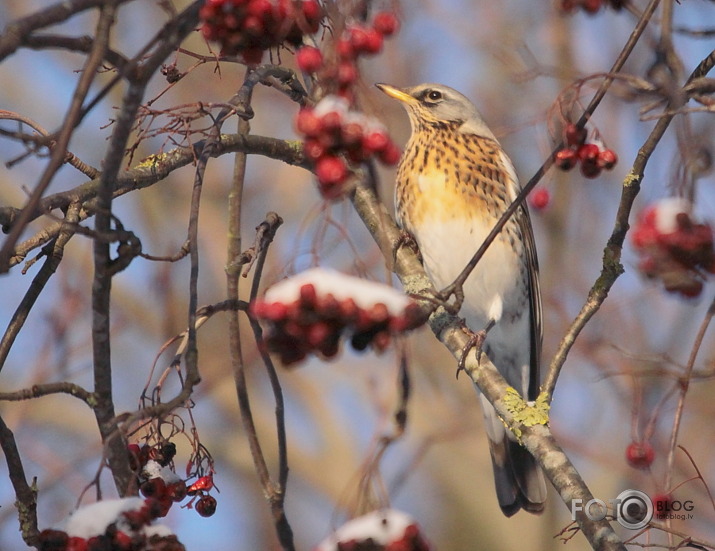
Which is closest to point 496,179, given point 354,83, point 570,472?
point 570,472

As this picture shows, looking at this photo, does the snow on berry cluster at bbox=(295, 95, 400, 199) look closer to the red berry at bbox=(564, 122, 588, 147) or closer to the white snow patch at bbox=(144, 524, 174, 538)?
the white snow patch at bbox=(144, 524, 174, 538)

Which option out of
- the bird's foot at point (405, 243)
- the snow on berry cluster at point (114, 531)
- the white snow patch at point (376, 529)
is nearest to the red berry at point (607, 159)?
the bird's foot at point (405, 243)

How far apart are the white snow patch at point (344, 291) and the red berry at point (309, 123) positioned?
0.24 meters

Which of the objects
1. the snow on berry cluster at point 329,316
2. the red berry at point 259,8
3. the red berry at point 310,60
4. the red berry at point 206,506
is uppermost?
the red berry at point 259,8

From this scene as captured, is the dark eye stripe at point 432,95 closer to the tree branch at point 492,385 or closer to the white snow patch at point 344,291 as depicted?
the tree branch at point 492,385

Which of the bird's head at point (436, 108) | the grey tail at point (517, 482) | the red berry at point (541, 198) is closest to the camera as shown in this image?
the red berry at point (541, 198)

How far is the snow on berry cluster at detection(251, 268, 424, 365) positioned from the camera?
1.47 metres

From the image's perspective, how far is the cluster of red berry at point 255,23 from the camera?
1.59 meters

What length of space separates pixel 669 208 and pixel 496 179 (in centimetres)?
212

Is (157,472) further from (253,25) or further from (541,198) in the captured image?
(541,198)

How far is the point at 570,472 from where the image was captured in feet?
7.71

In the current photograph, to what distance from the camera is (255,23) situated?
1595mm

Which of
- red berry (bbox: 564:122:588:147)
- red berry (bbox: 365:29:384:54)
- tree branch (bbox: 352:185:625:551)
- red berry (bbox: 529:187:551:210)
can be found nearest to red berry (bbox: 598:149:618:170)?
red berry (bbox: 564:122:588:147)

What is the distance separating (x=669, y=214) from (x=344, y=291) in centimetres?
90
